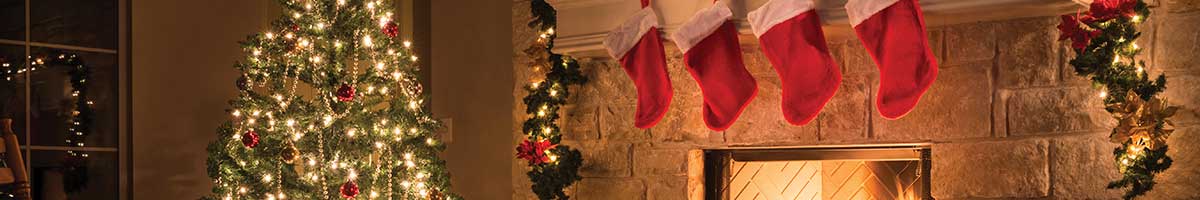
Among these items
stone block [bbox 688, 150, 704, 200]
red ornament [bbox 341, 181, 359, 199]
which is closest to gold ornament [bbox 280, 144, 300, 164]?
red ornament [bbox 341, 181, 359, 199]

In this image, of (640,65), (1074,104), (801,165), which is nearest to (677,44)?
(640,65)

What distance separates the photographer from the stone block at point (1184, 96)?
3.02 meters

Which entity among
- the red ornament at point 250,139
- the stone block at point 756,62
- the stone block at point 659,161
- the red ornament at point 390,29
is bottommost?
the stone block at point 659,161

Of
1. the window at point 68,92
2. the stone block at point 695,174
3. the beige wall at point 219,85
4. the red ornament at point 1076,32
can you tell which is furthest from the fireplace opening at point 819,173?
the window at point 68,92

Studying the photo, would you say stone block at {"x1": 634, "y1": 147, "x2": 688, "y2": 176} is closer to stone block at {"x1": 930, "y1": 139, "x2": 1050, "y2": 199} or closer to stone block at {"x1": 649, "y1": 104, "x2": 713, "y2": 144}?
stone block at {"x1": 649, "y1": 104, "x2": 713, "y2": 144}

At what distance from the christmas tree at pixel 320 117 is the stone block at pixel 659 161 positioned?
22.1 inches

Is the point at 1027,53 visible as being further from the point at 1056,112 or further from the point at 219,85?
the point at 219,85

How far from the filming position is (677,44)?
346cm

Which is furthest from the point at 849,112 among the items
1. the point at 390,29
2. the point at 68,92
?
the point at 68,92

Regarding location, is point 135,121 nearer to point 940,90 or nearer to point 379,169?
point 379,169

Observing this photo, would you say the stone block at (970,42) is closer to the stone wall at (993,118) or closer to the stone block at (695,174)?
the stone wall at (993,118)

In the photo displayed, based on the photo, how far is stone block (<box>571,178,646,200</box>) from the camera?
3955mm

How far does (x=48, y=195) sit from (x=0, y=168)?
0.40m

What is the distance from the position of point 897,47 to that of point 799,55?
0.25 metres
